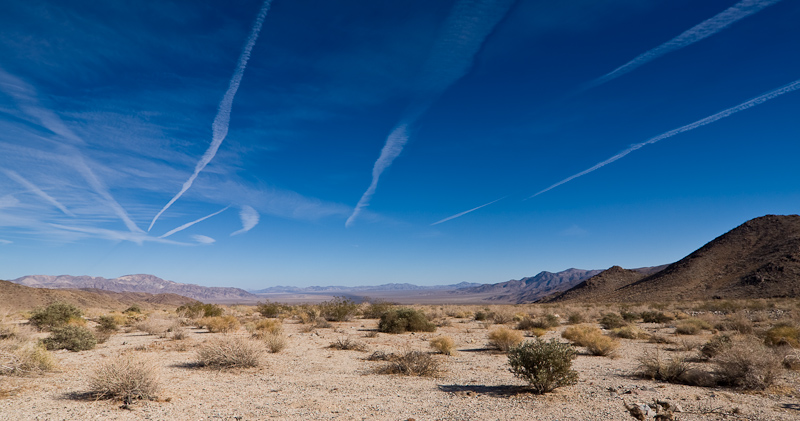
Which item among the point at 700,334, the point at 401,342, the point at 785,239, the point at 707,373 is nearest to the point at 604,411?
the point at 707,373

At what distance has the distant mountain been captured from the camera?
53.1 metres

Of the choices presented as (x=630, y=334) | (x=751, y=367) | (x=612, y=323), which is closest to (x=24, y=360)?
(x=751, y=367)

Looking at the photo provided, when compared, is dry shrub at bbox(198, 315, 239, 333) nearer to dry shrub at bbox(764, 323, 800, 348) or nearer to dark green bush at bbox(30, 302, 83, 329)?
dark green bush at bbox(30, 302, 83, 329)

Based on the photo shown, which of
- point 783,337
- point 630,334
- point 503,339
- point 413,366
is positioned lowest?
point 630,334

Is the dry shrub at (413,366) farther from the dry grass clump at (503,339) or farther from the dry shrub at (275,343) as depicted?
the dry shrub at (275,343)

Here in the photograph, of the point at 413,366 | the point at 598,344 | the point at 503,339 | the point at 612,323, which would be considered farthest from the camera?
the point at 612,323

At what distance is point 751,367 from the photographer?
9.05 metres

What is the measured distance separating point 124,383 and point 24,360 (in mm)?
3902

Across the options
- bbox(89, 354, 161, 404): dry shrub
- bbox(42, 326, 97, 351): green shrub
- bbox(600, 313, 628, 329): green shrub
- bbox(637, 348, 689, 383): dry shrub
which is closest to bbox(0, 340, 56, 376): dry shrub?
bbox(89, 354, 161, 404): dry shrub

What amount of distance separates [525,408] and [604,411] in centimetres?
151

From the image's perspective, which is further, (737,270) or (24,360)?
(737,270)

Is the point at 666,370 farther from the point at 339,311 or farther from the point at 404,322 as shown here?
the point at 339,311

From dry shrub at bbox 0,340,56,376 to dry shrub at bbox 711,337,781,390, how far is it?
666 inches

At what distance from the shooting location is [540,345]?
9.30 m
